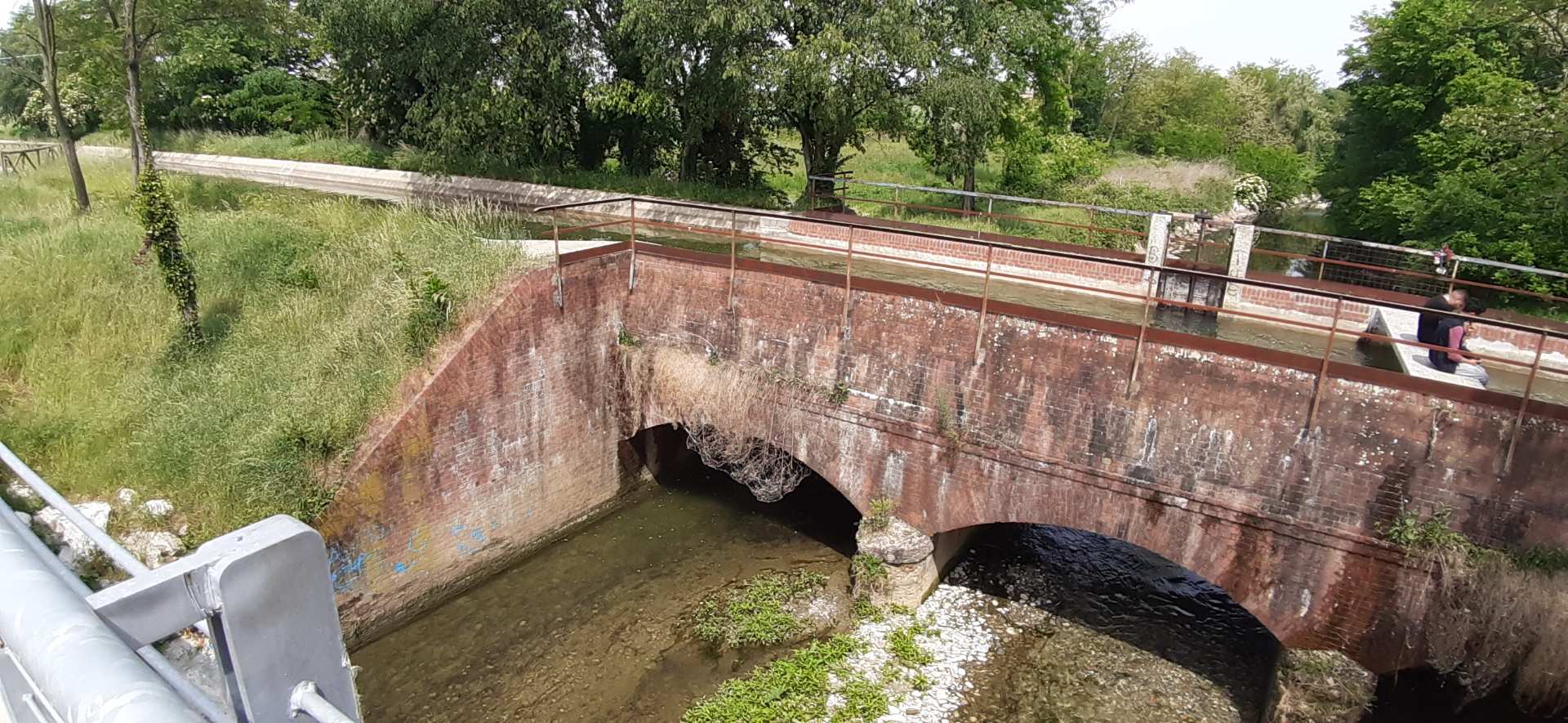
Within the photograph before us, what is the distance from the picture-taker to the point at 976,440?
9.74m

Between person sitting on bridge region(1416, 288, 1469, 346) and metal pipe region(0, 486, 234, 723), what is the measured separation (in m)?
11.1

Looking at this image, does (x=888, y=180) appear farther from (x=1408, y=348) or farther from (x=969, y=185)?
(x=1408, y=348)

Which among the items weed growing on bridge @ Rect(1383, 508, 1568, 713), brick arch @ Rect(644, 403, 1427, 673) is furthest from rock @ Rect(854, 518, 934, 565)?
weed growing on bridge @ Rect(1383, 508, 1568, 713)

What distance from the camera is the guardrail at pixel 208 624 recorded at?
1278mm

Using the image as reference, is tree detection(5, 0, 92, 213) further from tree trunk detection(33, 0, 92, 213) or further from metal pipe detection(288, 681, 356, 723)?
metal pipe detection(288, 681, 356, 723)

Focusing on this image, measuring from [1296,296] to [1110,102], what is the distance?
34.1 m

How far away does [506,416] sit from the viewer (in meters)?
11.2

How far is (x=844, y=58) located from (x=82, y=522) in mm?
15156

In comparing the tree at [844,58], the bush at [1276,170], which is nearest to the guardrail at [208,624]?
the tree at [844,58]

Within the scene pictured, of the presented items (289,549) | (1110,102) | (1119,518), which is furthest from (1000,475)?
(1110,102)

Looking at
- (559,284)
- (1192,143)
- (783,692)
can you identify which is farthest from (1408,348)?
(1192,143)

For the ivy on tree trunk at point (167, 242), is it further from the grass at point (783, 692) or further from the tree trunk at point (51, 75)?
the grass at point (783, 692)

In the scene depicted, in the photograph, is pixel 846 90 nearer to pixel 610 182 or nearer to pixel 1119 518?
pixel 610 182

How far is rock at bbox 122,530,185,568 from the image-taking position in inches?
318
